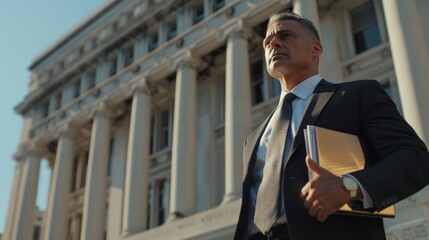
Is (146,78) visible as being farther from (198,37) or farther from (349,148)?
(349,148)

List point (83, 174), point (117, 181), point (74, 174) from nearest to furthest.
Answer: point (117, 181) → point (83, 174) → point (74, 174)

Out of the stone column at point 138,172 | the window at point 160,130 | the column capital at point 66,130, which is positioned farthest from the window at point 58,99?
the stone column at point 138,172

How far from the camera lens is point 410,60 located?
1605 cm

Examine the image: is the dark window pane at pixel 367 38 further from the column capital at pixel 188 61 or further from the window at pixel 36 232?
the window at pixel 36 232

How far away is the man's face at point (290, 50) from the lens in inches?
127

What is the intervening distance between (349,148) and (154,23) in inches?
1072

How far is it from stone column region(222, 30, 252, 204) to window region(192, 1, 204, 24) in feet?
16.1

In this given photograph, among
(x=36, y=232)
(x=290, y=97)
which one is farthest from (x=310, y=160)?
(x=36, y=232)

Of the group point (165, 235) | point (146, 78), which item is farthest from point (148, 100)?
point (165, 235)

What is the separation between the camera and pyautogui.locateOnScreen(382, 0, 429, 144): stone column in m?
15.0

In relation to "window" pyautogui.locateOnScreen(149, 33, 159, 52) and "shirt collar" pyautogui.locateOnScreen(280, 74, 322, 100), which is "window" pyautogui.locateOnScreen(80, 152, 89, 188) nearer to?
"window" pyautogui.locateOnScreen(149, 33, 159, 52)

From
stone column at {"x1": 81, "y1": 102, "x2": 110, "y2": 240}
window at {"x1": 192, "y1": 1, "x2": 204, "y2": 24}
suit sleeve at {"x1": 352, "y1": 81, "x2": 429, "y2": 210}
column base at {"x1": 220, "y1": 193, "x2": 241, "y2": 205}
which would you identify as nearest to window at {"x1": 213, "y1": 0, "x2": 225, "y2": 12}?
window at {"x1": 192, "y1": 1, "x2": 204, "y2": 24}

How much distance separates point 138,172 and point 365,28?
426 inches

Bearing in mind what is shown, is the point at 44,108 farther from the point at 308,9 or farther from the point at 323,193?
the point at 323,193
